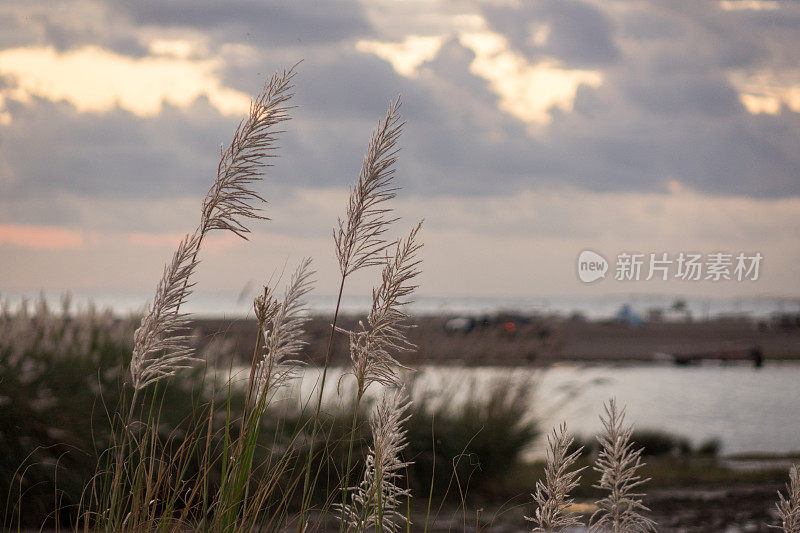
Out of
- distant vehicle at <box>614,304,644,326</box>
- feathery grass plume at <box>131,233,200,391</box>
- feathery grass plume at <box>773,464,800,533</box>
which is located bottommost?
feathery grass plume at <box>773,464,800,533</box>

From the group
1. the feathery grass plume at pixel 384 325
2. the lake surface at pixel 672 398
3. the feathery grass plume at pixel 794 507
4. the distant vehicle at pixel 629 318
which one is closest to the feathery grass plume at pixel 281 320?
the feathery grass plume at pixel 384 325

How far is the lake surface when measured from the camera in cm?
738

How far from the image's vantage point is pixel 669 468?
389 inches

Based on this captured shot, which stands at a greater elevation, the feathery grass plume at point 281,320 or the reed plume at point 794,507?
the feathery grass plume at point 281,320

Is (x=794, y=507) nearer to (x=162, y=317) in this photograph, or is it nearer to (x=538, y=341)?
(x=162, y=317)

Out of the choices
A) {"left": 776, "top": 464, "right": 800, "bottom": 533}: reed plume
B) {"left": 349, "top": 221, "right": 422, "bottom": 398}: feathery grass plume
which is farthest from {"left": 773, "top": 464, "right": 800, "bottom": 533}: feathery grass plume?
{"left": 349, "top": 221, "right": 422, "bottom": 398}: feathery grass plume

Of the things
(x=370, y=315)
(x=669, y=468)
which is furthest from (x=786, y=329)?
(x=370, y=315)

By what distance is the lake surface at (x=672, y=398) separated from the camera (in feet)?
24.2

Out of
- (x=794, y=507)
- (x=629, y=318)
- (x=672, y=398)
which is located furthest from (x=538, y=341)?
(x=629, y=318)

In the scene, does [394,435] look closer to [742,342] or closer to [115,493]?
[115,493]

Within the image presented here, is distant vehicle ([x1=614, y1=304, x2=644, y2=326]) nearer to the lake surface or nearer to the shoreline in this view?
the shoreline

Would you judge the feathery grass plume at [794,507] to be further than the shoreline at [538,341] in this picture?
No

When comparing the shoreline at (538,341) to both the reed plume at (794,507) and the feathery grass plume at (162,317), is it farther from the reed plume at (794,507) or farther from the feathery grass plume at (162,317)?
the reed plume at (794,507)

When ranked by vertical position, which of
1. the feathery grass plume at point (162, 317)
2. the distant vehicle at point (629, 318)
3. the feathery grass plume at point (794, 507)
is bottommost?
the feathery grass plume at point (794, 507)
